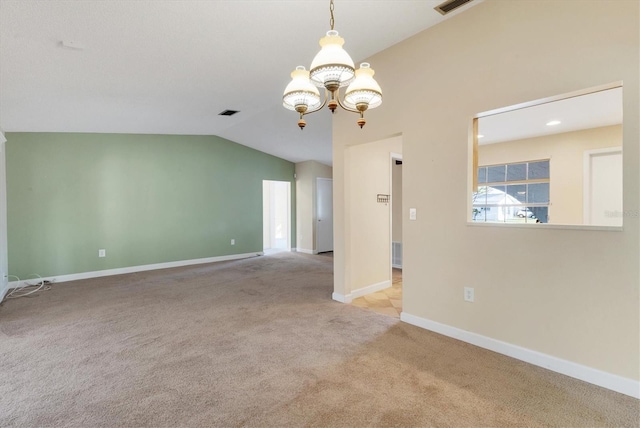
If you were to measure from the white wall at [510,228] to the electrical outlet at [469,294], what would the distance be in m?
0.04

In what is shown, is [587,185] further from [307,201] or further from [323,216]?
[307,201]

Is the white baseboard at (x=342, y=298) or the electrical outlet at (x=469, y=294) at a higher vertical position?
the electrical outlet at (x=469, y=294)

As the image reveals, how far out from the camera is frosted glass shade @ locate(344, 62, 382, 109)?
1836 mm

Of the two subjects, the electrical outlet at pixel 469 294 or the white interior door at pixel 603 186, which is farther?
the white interior door at pixel 603 186

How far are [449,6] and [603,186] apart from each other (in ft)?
13.3

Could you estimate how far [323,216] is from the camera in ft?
26.2

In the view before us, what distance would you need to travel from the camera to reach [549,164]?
201 inches

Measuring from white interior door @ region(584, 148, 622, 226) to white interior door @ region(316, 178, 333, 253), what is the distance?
513 cm

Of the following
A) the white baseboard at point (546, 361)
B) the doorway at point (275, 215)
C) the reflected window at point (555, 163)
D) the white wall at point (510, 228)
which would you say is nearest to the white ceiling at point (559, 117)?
the reflected window at point (555, 163)

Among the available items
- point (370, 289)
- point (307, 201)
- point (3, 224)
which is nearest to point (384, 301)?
point (370, 289)

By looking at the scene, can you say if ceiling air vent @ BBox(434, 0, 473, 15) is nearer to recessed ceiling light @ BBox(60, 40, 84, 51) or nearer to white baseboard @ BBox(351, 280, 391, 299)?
recessed ceiling light @ BBox(60, 40, 84, 51)

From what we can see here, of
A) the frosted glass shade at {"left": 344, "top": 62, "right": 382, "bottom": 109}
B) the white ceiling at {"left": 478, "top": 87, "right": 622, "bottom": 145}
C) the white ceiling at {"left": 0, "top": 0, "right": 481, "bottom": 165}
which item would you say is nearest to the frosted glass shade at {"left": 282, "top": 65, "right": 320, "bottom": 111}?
the frosted glass shade at {"left": 344, "top": 62, "right": 382, "bottom": 109}

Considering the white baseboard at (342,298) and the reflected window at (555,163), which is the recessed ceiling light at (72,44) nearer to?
the white baseboard at (342,298)

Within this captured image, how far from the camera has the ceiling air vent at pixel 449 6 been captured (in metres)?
2.45
